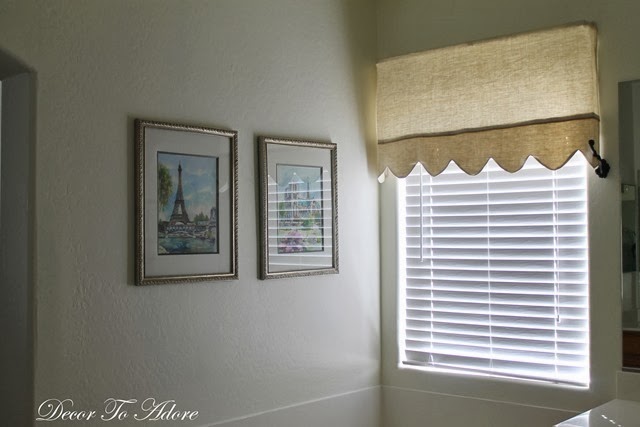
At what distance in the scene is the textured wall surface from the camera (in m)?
2.24

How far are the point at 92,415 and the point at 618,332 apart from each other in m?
1.80

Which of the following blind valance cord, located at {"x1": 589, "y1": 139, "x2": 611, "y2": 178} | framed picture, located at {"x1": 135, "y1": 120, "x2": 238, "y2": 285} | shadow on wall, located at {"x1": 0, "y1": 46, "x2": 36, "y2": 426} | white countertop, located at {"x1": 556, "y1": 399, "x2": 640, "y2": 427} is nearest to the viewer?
shadow on wall, located at {"x1": 0, "y1": 46, "x2": 36, "y2": 426}

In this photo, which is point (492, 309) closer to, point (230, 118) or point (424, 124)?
point (424, 124)

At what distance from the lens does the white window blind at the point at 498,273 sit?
2.80 metres

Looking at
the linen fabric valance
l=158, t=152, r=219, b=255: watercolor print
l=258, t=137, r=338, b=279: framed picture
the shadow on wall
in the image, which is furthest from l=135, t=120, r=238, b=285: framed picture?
the linen fabric valance

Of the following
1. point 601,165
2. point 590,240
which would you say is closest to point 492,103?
point 601,165

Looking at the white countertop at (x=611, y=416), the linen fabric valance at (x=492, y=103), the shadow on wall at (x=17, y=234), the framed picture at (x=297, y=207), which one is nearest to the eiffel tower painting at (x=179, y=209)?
the framed picture at (x=297, y=207)

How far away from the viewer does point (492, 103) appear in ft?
9.71

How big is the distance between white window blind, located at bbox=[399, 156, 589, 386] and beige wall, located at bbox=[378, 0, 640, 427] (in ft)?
0.19

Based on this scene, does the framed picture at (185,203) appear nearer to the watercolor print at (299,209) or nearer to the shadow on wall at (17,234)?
the watercolor print at (299,209)

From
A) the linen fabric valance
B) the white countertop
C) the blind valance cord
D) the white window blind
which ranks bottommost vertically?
the white countertop

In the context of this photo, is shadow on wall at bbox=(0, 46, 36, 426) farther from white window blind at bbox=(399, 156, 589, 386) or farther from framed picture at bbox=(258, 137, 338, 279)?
white window blind at bbox=(399, 156, 589, 386)

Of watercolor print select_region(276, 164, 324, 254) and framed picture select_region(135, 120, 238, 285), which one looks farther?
watercolor print select_region(276, 164, 324, 254)

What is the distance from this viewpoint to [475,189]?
10.1ft
